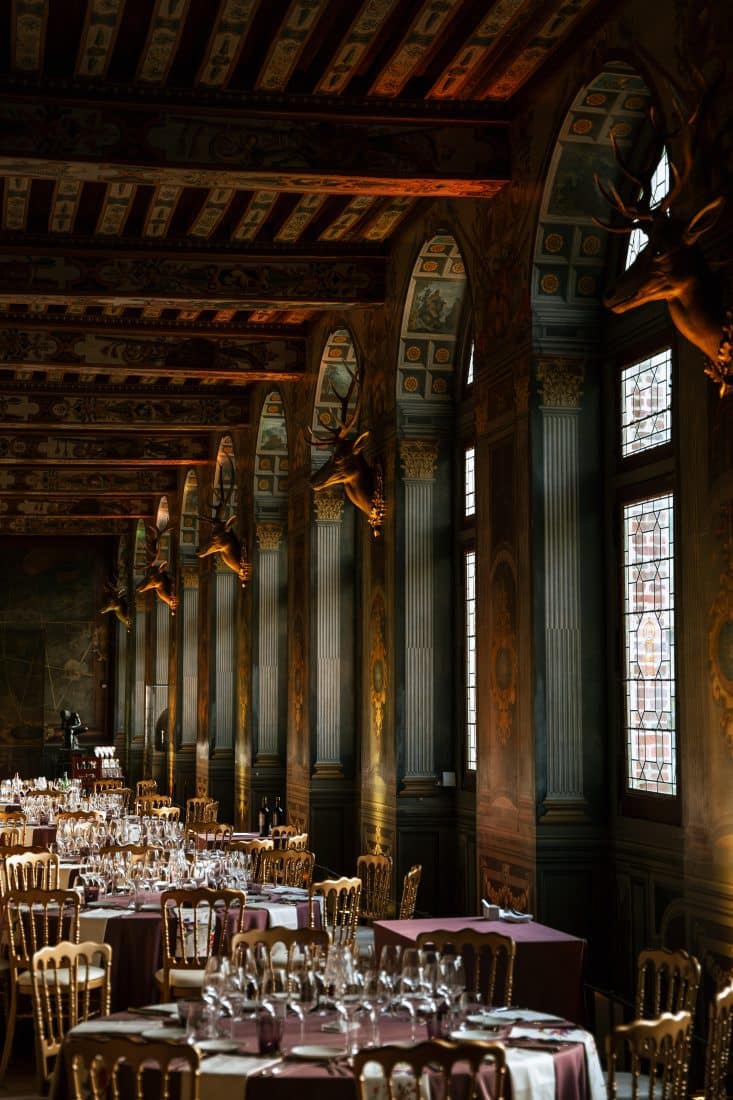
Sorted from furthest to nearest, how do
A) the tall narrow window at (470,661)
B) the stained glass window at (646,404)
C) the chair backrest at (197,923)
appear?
the tall narrow window at (470,661), the stained glass window at (646,404), the chair backrest at (197,923)

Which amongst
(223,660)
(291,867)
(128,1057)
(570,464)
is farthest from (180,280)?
(223,660)

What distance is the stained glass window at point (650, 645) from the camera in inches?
344

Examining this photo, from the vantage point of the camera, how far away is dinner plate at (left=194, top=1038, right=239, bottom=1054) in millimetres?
5404

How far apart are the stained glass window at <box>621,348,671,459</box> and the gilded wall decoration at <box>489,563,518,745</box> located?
4.40 feet

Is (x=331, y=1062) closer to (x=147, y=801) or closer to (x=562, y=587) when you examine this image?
(x=562, y=587)

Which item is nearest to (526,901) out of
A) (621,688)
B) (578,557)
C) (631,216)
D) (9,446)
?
(621,688)

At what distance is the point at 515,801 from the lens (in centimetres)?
977

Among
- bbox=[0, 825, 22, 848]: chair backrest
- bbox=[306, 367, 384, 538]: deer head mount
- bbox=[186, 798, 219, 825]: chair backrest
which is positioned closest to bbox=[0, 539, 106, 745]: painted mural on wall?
bbox=[186, 798, 219, 825]: chair backrest

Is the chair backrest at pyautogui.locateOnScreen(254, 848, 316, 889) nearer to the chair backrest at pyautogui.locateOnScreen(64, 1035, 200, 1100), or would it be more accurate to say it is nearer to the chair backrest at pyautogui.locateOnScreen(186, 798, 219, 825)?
the chair backrest at pyautogui.locateOnScreen(186, 798, 219, 825)

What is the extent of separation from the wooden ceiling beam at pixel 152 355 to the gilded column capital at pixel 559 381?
23.0 feet

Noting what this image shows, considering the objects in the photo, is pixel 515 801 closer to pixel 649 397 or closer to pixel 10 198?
pixel 649 397

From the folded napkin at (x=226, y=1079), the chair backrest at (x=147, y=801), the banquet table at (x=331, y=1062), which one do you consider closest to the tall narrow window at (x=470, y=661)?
the chair backrest at (x=147, y=801)

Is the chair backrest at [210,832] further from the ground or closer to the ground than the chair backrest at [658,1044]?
closer to the ground

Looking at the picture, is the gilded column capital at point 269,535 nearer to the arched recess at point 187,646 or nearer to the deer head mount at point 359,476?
the deer head mount at point 359,476
